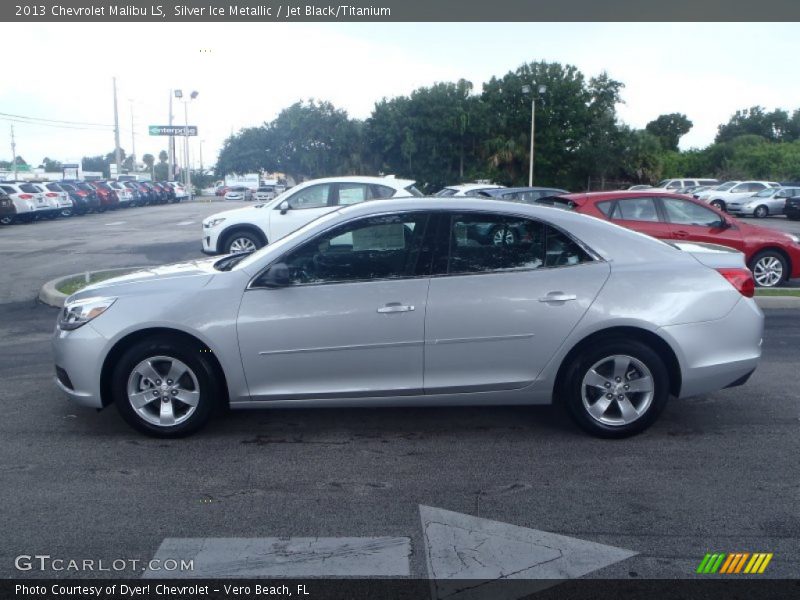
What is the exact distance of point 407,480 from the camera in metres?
4.92

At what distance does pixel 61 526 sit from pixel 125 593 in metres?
0.85

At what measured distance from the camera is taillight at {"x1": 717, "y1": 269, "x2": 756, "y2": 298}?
5.70 metres

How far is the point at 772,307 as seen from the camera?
429 inches

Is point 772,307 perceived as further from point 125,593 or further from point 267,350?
point 125,593

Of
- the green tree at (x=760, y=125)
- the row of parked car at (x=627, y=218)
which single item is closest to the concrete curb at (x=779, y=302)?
the row of parked car at (x=627, y=218)

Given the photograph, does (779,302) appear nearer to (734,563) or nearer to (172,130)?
(734,563)

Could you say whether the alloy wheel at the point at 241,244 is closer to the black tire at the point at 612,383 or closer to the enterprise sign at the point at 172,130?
the black tire at the point at 612,383

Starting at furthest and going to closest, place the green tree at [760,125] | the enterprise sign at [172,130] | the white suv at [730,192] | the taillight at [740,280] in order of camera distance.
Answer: the green tree at [760,125] → the enterprise sign at [172,130] → the white suv at [730,192] → the taillight at [740,280]

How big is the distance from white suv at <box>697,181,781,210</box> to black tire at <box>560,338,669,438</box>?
3598 centimetres

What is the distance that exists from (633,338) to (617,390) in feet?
1.22

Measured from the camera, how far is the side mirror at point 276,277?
17.7ft

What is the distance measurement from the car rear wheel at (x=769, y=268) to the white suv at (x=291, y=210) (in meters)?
5.74

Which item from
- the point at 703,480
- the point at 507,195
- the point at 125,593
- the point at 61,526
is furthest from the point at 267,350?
the point at 507,195

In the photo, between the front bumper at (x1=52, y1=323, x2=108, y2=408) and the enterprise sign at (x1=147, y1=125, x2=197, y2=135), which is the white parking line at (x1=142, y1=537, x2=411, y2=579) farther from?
the enterprise sign at (x1=147, y1=125, x2=197, y2=135)
